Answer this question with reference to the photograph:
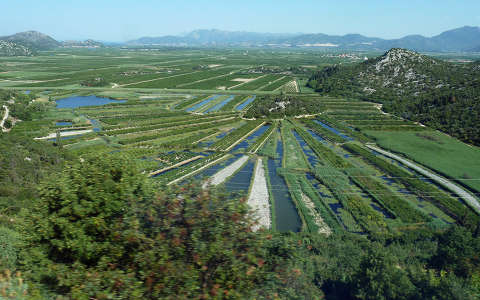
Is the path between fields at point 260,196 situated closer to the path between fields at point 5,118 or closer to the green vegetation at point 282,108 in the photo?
the green vegetation at point 282,108

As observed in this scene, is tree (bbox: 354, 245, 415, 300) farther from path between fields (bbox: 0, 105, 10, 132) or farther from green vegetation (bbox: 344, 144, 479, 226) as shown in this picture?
path between fields (bbox: 0, 105, 10, 132)

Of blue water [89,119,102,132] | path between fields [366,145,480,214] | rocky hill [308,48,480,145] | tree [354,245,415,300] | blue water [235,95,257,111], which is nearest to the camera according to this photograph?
tree [354,245,415,300]

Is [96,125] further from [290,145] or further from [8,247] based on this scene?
[8,247]

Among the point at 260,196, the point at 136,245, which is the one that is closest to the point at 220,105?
the point at 260,196

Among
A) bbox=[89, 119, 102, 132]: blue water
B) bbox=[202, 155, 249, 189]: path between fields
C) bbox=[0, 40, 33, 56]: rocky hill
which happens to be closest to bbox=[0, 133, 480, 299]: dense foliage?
bbox=[202, 155, 249, 189]: path between fields

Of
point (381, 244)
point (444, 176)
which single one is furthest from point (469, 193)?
point (381, 244)

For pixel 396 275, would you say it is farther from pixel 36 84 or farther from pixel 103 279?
pixel 36 84
